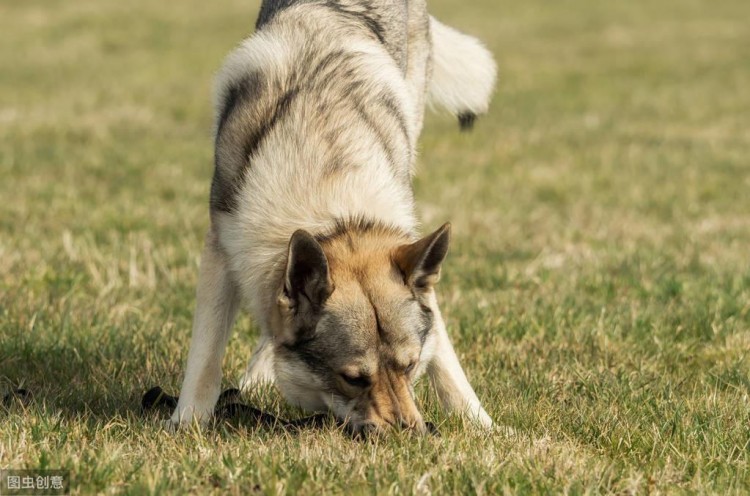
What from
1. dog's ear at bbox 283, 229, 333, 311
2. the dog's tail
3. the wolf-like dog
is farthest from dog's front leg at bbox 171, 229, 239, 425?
the dog's tail

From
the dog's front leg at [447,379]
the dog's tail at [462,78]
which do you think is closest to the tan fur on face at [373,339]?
the dog's front leg at [447,379]

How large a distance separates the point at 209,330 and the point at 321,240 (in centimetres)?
74

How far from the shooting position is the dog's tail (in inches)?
249

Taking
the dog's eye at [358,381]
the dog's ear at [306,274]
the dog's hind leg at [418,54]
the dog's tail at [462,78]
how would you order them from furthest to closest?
the dog's tail at [462,78] < the dog's hind leg at [418,54] < the dog's eye at [358,381] < the dog's ear at [306,274]

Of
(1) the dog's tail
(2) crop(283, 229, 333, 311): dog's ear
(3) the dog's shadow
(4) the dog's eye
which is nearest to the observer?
(2) crop(283, 229, 333, 311): dog's ear

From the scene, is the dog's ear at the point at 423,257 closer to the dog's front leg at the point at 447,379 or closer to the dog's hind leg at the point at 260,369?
the dog's front leg at the point at 447,379

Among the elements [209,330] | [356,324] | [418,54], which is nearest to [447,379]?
[356,324]

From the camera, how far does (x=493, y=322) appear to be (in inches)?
212

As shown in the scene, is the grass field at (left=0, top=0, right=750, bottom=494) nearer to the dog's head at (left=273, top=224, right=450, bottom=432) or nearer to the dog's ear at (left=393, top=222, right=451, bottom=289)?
the dog's head at (left=273, top=224, right=450, bottom=432)

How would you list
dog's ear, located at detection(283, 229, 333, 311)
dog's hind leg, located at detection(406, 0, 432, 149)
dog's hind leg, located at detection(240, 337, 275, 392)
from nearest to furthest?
1. dog's ear, located at detection(283, 229, 333, 311)
2. dog's hind leg, located at detection(240, 337, 275, 392)
3. dog's hind leg, located at detection(406, 0, 432, 149)

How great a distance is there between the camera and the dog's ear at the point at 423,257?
367 cm

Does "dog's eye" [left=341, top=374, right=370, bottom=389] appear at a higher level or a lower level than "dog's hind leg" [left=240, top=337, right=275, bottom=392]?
higher

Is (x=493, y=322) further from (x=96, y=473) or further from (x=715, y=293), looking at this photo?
(x=96, y=473)

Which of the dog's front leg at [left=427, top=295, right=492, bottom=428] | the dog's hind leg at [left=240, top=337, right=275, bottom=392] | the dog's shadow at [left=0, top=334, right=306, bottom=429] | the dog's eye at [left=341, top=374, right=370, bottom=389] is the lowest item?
the dog's shadow at [left=0, top=334, right=306, bottom=429]
